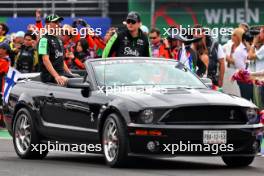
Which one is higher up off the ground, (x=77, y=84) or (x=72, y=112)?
(x=77, y=84)

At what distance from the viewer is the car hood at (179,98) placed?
11.9 m

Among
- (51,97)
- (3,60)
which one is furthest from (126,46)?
(3,60)

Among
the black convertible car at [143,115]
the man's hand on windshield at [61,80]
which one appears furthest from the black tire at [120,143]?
the man's hand on windshield at [61,80]

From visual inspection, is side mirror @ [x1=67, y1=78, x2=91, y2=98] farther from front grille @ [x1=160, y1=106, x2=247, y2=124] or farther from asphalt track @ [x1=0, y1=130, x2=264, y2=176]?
front grille @ [x1=160, y1=106, x2=247, y2=124]

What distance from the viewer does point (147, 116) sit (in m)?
11.8

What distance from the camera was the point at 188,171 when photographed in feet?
39.2

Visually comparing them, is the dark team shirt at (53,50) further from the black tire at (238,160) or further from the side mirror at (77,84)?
the black tire at (238,160)

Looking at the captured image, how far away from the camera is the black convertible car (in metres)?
11.8

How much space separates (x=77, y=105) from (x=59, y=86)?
810 mm

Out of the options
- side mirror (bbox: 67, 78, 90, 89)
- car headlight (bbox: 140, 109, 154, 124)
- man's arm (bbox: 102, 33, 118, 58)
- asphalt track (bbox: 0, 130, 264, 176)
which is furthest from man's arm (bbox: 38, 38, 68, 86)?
car headlight (bbox: 140, 109, 154, 124)

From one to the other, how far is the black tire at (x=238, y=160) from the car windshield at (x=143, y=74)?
3.43ft

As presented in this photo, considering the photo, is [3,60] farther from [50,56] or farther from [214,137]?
[214,137]

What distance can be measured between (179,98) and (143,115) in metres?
0.53

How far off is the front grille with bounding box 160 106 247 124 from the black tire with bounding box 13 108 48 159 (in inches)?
105
